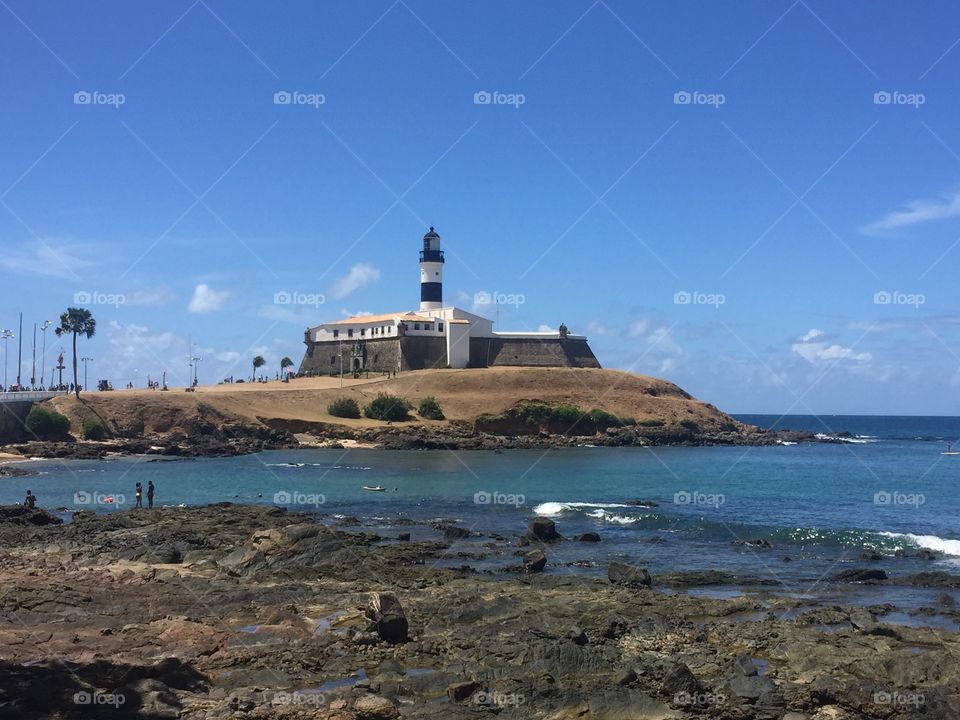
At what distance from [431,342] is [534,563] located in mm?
76511

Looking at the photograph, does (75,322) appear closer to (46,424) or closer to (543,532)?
(46,424)

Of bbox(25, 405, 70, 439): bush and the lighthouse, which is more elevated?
the lighthouse

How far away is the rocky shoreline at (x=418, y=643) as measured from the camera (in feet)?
41.9

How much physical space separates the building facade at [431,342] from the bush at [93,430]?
112 feet

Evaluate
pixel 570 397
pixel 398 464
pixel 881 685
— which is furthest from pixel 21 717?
pixel 570 397

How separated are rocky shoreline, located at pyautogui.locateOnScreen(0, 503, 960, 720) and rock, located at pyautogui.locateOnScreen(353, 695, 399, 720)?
0.08 feet

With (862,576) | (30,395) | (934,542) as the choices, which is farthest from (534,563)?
(30,395)

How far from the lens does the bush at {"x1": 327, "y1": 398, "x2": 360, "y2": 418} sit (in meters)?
82.7

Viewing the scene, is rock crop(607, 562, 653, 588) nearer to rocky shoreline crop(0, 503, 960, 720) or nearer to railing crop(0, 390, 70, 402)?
rocky shoreline crop(0, 503, 960, 720)

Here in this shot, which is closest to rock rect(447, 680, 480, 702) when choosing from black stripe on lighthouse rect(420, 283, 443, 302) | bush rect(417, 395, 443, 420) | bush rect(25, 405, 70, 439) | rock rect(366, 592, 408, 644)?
rock rect(366, 592, 408, 644)

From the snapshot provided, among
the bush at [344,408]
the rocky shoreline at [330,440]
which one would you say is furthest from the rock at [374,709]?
the bush at [344,408]

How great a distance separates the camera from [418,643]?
1564 cm

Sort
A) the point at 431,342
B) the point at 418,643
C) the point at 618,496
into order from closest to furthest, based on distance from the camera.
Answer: the point at 418,643 → the point at 618,496 → the point at 431,342

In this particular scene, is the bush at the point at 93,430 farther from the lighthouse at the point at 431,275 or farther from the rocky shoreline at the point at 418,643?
the rocky shoreline at the point at 418,643
